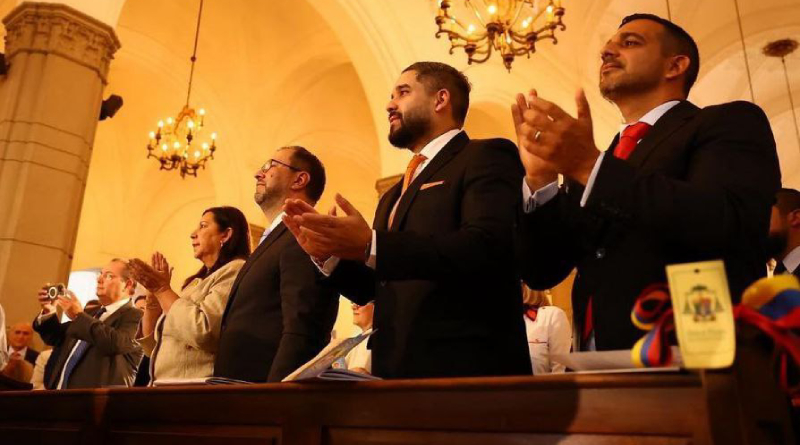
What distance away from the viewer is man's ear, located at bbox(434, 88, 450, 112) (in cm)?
260

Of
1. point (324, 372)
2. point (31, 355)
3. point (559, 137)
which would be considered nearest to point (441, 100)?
point (559, 137)

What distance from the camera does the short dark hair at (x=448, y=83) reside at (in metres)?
2.62

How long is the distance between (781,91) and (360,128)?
7702mm

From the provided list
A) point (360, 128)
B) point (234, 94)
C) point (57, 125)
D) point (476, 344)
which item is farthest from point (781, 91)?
point (476, 344)

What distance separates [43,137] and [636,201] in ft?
18.0

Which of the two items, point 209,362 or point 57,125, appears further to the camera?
point 57,125

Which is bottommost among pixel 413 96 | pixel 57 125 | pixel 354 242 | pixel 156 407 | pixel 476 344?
pixel 156 407

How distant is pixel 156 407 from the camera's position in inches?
75.2

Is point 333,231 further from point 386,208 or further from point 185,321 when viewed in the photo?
point 185,321

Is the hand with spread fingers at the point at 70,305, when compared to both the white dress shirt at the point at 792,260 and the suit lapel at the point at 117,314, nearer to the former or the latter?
the suit lapel at the point at 117,314

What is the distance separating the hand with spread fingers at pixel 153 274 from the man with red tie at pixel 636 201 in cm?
181

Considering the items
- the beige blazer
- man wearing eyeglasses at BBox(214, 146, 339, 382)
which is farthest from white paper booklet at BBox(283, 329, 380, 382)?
the beige blazer

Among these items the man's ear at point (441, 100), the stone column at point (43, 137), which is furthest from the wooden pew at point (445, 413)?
the stone column at point (43, 137)

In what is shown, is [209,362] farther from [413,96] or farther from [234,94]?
[234,94]
